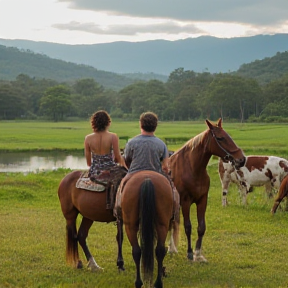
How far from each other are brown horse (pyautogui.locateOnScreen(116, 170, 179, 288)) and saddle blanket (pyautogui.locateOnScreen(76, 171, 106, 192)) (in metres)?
0.87

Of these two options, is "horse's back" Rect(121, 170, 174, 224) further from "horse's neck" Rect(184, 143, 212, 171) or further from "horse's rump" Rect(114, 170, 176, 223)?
"horse's neck" Rect(184, 143, 212, 171)

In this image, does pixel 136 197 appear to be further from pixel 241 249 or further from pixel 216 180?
pixel 216 180

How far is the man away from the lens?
21.4 ft

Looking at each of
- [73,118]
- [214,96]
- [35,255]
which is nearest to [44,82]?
[73,118]

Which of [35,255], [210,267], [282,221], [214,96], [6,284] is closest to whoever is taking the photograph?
[6,284]

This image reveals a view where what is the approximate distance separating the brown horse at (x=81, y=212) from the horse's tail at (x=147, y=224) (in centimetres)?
100

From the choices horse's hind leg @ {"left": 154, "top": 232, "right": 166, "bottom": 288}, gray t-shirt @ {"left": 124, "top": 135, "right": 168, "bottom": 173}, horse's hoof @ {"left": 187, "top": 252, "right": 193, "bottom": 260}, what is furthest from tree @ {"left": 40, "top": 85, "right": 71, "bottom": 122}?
horse's hind leg @ {"left": 154, "top": 232, "right": 166, "bottom": 288}

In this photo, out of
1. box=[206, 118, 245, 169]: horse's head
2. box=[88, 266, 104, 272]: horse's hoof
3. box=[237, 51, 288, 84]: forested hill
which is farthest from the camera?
box=[237, 51, 288, 84]: forested hill

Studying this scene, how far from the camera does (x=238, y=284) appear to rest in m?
6.70

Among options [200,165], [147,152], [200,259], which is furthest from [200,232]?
[147,152]

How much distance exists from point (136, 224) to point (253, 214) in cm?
688

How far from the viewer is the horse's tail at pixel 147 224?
594 cm

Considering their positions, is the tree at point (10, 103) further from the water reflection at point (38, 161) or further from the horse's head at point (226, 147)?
the horse's head at point (226, 147)

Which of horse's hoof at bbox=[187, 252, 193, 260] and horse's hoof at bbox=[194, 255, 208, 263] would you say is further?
horse's hoof at bbox=[187, 252, 193, 260]
